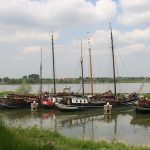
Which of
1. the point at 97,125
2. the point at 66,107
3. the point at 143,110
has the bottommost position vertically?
the point at 97,125

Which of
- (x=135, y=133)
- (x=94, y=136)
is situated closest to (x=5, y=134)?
(x=94, y=136)

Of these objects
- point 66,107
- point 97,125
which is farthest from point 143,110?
point 97,125

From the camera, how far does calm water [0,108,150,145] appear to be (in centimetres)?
2748

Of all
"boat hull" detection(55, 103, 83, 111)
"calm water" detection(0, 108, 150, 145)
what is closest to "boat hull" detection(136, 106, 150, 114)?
"calm water" detection(0, 108, 150, 145)

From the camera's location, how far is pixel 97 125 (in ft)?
116

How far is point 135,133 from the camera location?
29875 millimetres

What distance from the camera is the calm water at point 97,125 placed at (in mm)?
27484

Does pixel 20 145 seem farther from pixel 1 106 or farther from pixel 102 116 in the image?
pixel 1 106

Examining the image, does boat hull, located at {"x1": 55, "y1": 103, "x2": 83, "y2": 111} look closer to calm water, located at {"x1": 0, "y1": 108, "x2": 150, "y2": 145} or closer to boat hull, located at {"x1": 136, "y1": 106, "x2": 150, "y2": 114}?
calm water, located at {"x1": 0, "y1": 108, "x2": 150, "y2": 145}

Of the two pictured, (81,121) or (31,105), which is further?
(31,105)

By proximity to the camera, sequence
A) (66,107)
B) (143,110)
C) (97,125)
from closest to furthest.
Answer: (97,125), (143,110), (66,107)

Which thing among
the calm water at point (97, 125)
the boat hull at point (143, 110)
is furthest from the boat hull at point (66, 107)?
the boat hull at point (143, 110)

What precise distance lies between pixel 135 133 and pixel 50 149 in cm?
2060

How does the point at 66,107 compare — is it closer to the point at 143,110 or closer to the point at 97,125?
the point at 143,110
